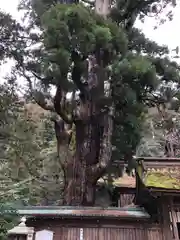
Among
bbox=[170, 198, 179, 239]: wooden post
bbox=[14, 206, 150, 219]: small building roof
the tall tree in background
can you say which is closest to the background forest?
the tall tree in background

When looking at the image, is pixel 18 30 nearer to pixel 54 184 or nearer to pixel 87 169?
pixel 87 169

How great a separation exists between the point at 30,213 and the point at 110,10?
8.23 metres

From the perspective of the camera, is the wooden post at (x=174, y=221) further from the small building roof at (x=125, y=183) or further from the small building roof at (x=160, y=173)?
the small building roof at (x=125, y=183)

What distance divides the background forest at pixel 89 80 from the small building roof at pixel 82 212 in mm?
1450

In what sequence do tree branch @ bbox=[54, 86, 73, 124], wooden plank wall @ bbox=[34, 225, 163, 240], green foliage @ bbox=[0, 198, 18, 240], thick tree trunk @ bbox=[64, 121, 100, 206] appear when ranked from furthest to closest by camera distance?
tree branch @ bbox=[54, 86, 73, 124], thick tree trunk @ bbox=[64, 121, 100, 206], green foliage @ bbox=[0, 198, 18, 240], wooden plank wall @ bbox=[34, 225, 163, 240]

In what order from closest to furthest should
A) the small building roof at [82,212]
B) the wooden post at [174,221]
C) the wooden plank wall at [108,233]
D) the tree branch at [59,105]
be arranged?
the wooden post at [174,221] → the small building roof at [82,212] → the wooden plank wall at [108,233] → the tree branch at [59,105]

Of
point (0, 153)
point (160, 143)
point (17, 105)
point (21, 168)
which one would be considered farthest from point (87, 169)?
point (160, 143)

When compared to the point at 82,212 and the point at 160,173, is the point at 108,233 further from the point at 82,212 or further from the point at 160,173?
the point at 160,173

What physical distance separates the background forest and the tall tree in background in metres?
0.03

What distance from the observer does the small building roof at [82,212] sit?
7.81m

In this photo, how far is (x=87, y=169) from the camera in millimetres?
9977

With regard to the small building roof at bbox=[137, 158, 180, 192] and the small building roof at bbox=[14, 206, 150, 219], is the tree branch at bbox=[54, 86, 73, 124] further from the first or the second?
the small building roof at bbox=[14, 206, 150, 219]

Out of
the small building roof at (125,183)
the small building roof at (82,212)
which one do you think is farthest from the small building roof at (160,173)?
the small building roof at (125,183)

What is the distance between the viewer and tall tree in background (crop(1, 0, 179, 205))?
866 centimetres
